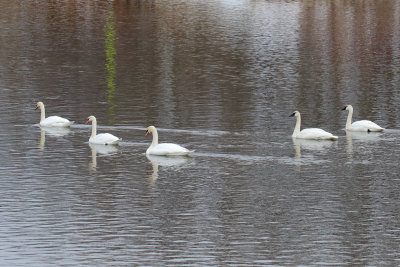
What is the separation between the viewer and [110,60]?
64.1 metres

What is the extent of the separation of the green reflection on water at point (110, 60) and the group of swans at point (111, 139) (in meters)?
3.70

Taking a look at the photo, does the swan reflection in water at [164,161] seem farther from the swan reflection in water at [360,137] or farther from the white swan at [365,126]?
the white swan at [365,126]

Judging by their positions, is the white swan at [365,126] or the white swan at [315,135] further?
the white swan at [365,126]

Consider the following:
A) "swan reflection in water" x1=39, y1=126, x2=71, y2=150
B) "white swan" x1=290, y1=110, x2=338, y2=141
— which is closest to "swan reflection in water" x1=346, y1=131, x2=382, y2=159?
"white swan" x1=290, y1=110, x2=338, y2=141

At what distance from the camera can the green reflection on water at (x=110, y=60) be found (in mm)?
46838

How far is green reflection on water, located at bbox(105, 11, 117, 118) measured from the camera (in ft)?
154

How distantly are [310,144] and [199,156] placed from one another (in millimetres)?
5313

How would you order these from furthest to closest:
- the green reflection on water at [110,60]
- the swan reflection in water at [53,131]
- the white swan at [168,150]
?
the green reflection on water at [110,60], the swan reflection in water at [53,131], the white swan at [168,150]

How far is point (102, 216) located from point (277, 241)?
5.16 meters

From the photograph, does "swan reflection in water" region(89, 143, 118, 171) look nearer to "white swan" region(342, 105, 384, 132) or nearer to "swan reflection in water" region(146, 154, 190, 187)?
"swan reflection in water" region(146, 154, 190, 187)

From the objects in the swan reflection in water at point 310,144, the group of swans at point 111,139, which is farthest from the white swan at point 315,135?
the group of swans at point 111,139

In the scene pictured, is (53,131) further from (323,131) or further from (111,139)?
(323,131)

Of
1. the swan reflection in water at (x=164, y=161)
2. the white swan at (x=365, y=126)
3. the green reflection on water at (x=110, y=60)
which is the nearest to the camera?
the swan reflection in water at (x=164, y=161)

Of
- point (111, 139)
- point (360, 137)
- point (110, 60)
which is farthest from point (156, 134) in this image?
point (110, 60)
